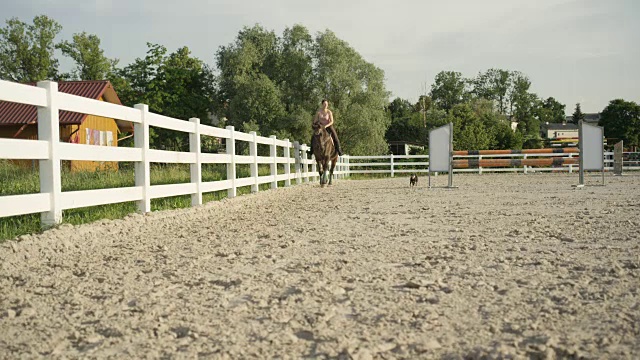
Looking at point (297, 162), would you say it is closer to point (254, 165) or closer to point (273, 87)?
point (254, 165)

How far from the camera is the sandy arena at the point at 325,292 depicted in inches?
100

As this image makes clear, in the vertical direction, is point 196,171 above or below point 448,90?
below

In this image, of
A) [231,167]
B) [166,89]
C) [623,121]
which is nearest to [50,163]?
[231,167]

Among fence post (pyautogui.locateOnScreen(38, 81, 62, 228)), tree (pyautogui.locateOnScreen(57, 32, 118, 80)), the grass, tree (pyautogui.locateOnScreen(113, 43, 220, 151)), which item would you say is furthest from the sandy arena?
tree (pyautogui.locateOnScreen(57, 32, 118, 80))

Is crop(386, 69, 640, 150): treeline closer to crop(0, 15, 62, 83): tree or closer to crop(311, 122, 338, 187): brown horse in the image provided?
crop(0, 15, 62, 83): tree

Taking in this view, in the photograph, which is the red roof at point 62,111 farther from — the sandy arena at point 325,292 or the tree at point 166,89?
the sandy arena at point 325,292

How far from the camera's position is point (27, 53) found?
57.9 meters

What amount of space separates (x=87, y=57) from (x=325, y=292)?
61508 millimetres

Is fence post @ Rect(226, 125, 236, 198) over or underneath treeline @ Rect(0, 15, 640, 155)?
underneath

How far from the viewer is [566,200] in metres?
10.1

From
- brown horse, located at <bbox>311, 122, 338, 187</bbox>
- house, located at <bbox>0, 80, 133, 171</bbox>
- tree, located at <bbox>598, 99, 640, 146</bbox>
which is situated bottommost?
brown horse, located at <bbox>311, 122, 338, 187</bbox>

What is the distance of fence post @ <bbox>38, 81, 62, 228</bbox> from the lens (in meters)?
5.59

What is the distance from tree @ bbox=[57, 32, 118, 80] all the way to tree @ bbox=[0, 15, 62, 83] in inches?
69.3

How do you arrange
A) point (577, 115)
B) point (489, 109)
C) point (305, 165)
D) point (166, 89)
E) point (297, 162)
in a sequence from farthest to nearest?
point (577, 115) → point (489, 109) → point (166, 89) → point (305, 165) → point (297, 162)
